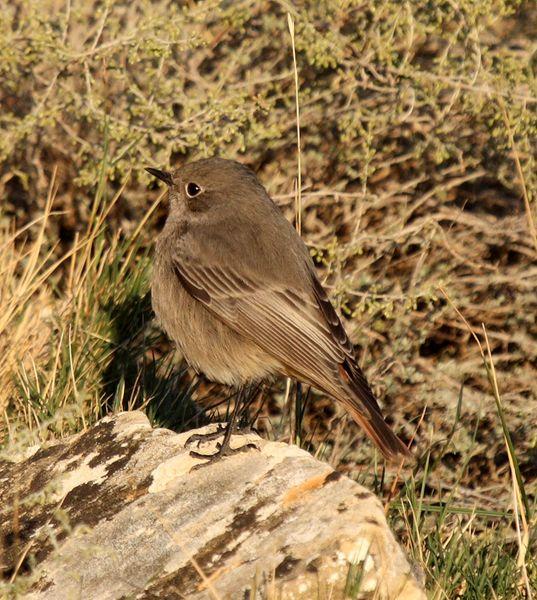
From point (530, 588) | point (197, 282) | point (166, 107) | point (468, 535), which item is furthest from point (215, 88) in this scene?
point (530, 588)

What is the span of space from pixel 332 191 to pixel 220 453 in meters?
3.12

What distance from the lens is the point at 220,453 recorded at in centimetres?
498

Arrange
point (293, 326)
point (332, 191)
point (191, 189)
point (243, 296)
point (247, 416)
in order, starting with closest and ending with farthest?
point (293, 326) < point (243, 296) < point (191, 189) < point (247, 416) < point (332, 191)

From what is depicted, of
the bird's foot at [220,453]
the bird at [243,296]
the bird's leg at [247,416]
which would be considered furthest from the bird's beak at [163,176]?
the bird's foot at [220,453]

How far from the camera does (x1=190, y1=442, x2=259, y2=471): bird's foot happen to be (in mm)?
4809

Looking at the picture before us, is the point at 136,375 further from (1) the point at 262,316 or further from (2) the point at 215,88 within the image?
(2) the point at 215,88

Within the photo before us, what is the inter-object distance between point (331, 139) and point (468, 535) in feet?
12.8

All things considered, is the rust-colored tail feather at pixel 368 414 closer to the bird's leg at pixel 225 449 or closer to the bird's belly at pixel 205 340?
the bird's belly at pixel 205 340

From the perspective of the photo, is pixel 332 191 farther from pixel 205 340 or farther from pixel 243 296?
pixel 205 340

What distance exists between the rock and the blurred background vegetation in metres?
1.08

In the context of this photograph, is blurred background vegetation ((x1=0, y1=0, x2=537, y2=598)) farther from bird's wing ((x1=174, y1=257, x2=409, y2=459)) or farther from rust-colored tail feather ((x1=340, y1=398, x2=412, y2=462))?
rust-colored tail feather ((x1=340, y1=398, x2=412, y2=462))

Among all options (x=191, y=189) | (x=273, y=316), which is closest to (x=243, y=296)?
(x=273, y=316)

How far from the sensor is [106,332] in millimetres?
6359

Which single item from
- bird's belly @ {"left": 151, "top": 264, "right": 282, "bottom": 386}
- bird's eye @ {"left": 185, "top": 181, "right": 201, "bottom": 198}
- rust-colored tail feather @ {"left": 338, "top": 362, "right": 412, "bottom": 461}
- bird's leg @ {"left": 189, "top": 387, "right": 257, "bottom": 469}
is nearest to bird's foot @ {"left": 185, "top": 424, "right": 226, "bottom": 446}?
bird's leg @ {"left": 189, "top": 387, "right": 257, "bottom": 469}
